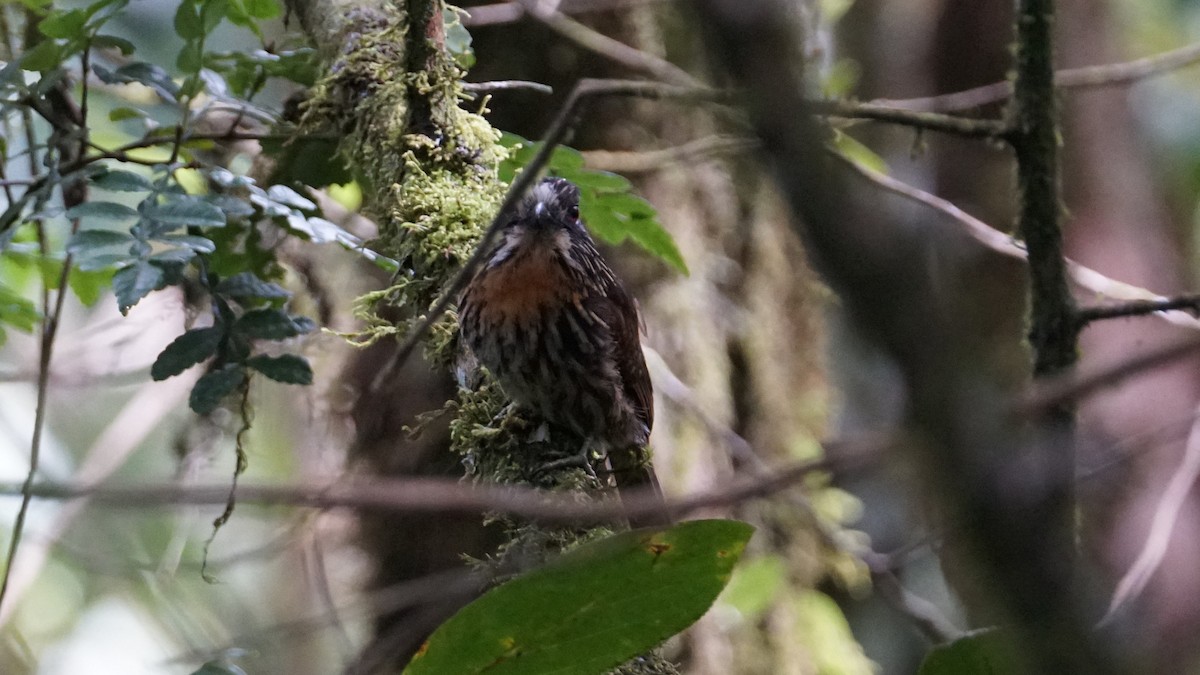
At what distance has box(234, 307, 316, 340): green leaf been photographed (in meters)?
1.97

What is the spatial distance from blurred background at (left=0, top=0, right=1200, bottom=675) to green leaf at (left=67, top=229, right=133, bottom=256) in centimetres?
60

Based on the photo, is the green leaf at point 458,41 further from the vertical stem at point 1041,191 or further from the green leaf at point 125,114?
the vertical stem at point 1041,191

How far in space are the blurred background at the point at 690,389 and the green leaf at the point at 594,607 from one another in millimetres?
1425

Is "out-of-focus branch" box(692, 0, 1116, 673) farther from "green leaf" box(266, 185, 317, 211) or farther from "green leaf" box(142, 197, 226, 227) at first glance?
"green leaf" box(266, 185, 317, 211)

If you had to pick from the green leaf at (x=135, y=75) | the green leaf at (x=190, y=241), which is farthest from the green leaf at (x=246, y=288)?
the green leaf at (x=135, y=75)

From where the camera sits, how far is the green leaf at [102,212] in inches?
70.5

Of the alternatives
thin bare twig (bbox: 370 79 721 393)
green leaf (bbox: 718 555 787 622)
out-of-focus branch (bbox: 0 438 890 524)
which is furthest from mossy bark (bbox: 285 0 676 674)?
green leaf (bbox: 718 555 787 622)

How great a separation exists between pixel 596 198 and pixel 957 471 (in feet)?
6.19

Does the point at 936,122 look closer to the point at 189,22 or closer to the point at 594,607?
the point at 594,607

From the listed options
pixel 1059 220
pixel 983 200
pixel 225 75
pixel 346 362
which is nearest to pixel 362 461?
pixel 346 362

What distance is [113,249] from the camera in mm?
1896

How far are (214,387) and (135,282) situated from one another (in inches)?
11.1

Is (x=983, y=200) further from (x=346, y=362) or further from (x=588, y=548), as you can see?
(x=588, y=548)

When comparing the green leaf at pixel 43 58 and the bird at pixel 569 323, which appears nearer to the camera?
the green leaf at pixel 43 58
